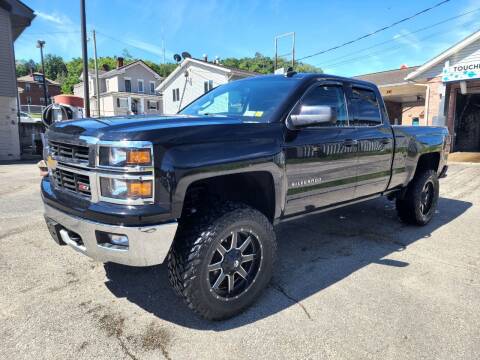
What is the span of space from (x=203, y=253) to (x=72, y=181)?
1.10 meters

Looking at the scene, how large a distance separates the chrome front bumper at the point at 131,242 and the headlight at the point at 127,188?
0.20 meters

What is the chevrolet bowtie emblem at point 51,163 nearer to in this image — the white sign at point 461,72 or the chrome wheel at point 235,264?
the chrome wheel at point 235,264

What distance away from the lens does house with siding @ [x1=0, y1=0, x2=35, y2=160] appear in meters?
15.2

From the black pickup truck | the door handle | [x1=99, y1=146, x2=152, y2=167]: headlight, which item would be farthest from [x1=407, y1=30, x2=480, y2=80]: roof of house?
[x1=99, y1=146, x2=152, y2=167]: headlight

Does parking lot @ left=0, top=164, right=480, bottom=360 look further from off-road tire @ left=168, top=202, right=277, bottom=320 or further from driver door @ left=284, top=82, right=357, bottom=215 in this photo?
driver door @ left=284, top=82, right=357, bottom=215

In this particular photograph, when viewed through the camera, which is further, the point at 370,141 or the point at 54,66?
the point at 54,66

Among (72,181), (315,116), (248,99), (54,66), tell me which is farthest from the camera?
(54,66)

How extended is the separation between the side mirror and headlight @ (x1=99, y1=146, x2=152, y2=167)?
130 centimetres

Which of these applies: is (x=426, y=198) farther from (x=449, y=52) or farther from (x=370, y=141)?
(x=449, y=52)

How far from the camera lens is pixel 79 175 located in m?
2.54

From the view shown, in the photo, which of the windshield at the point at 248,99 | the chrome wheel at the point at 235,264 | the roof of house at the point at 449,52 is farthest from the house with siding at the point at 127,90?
the chrome wheel at the point at 235,264

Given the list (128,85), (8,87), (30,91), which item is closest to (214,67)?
(8,87)

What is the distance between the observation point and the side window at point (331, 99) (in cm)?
352

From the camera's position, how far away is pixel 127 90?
41.7 m
